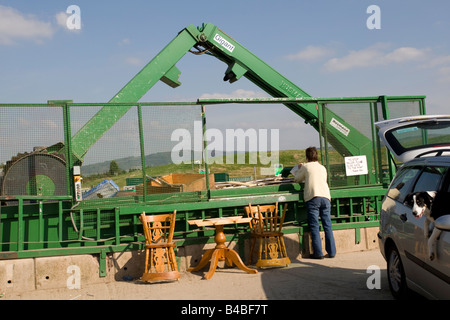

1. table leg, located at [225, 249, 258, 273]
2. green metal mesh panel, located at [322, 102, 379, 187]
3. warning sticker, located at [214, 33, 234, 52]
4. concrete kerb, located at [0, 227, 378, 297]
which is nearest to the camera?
concrete kerb, located at [0, 227, 378, 297]

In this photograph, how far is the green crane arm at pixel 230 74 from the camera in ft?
30.6

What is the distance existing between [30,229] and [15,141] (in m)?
1.47

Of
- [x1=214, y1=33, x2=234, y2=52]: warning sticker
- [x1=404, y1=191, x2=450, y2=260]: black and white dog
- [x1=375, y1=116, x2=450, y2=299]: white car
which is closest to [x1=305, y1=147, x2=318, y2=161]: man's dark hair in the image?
[x1=375, y1=116, x2=450, y2=299]: white car

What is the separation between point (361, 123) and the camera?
33.6 feet

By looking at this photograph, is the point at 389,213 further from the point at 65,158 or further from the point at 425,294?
the point at 65,158

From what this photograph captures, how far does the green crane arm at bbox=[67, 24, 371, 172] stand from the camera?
934cm

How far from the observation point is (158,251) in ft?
25.3

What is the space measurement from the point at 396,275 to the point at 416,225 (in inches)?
37.7

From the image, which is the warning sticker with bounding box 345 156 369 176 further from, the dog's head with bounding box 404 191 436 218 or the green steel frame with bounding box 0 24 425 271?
the dog's head with bounding box 404 191 436 218

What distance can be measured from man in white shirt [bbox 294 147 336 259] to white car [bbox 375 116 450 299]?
73.9 inches

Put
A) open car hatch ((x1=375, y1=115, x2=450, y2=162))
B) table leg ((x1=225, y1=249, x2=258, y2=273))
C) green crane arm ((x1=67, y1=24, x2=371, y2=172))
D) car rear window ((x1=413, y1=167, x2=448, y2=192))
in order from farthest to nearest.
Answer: green crane arm ((x1=67, y1=24, x2=371, y2=172)) → table leg ((x1=225, y1=249, x2=258, y2=273)) → open car hatch ((x1=375, y1=115, x2=450, y2=162)) → car rear window ((x1=413, y1=167, x2=448, y2=192))

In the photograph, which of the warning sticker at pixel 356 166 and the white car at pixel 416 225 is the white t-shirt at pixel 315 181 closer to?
the warning sticker at pixel 356 166

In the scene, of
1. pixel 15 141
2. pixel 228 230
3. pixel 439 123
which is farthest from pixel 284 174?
pixel 15 141

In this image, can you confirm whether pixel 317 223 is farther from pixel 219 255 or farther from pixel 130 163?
pixel 130 163
